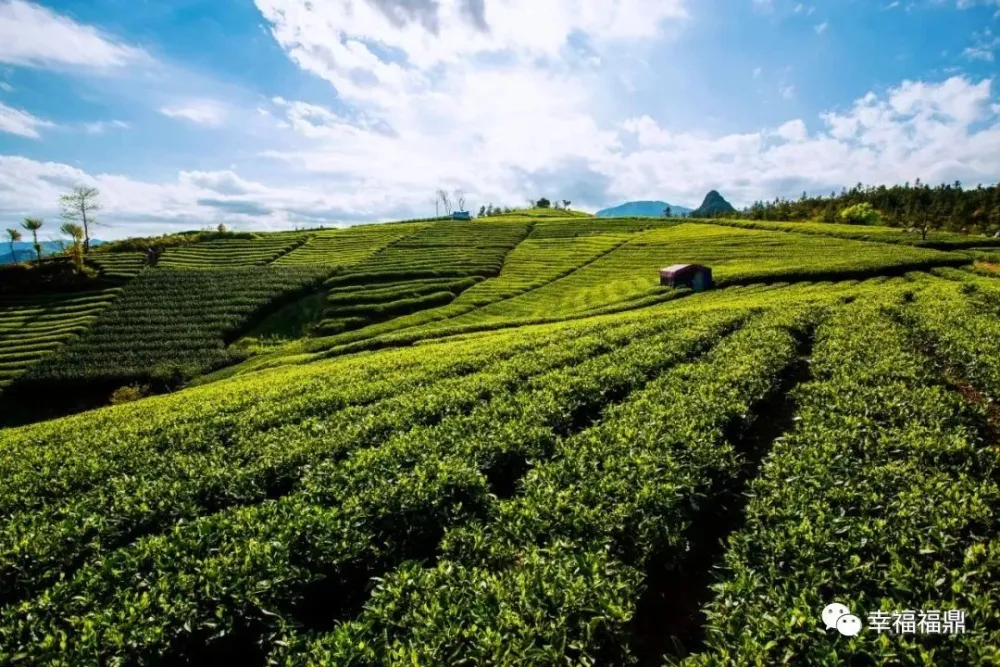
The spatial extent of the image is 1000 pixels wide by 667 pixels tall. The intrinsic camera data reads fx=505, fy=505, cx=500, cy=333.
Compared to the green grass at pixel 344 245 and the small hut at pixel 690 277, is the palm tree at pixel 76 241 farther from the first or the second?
the small hut at pixel 690 277

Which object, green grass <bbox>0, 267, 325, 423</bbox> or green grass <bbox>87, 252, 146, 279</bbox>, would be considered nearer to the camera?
green grass <bbox>0, 267, 325, 423</bbox>

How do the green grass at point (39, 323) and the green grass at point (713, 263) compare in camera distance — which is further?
the green grass at point (713, 263)

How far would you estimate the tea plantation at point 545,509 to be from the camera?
23.8ft

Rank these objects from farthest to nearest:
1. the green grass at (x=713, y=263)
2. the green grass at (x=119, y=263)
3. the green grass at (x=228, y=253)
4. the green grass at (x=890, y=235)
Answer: the green grass at (x=228, y=253)
the green grass at (x=119, y=263)
the green grass at (x=890, y=235)
the green grass at (x=713, y=263)

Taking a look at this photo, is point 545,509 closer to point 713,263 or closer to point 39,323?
point 713,263

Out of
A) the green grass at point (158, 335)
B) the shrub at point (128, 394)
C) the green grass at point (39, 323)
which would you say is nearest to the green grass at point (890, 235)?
the green grass at point (158, 335)

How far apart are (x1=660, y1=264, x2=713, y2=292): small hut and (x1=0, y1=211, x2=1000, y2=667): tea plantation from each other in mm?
27500

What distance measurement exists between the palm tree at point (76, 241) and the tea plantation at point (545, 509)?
64528 mm

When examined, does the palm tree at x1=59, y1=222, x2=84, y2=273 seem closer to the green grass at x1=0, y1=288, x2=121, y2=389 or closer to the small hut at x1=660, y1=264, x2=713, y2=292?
the green grass at x1=0, y1=288, x2=121, y2=389

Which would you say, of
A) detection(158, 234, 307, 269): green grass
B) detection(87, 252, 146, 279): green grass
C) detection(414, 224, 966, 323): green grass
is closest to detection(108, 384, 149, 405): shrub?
detection(414, 224, 966, 323): green grass

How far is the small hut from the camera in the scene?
55.8 m

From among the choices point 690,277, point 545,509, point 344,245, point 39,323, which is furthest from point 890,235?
point 39,323

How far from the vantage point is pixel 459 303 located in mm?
61312

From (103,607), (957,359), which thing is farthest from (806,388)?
(103,607)
